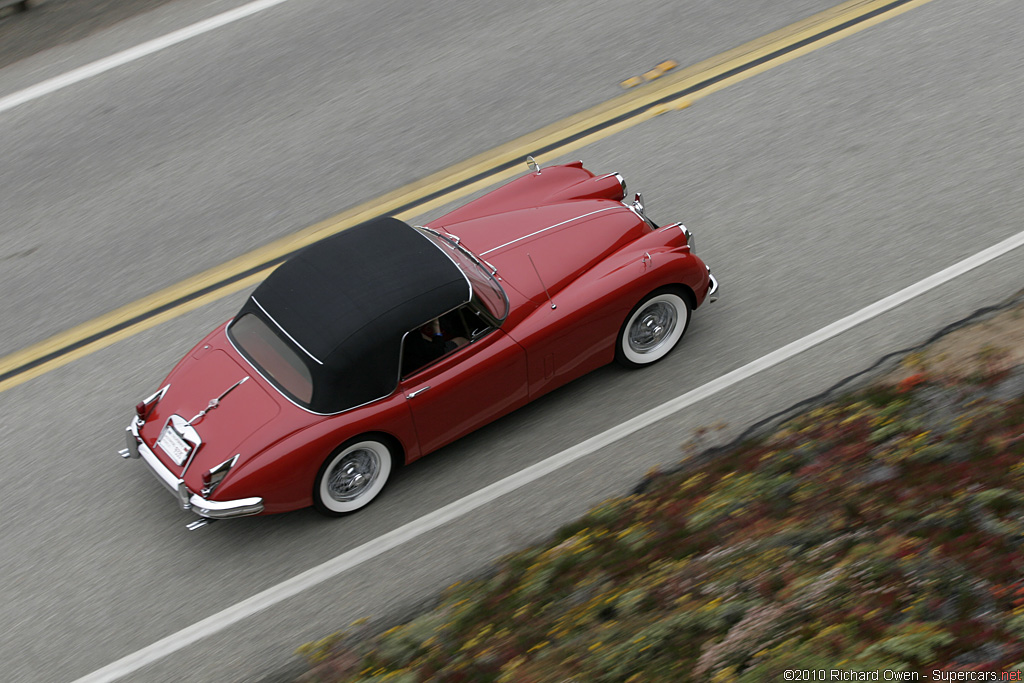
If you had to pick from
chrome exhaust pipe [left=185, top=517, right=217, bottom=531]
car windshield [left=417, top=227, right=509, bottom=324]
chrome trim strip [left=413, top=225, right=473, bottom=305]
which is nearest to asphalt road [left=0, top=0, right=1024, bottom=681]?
chrome exhaust pipe [left=185, top=517, right=217, bottom=531]

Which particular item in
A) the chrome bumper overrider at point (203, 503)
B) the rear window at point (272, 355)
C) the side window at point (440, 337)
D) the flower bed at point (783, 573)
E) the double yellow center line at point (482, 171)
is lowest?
the flower bed at point (783, 573)

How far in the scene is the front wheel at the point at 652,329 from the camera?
7.48m

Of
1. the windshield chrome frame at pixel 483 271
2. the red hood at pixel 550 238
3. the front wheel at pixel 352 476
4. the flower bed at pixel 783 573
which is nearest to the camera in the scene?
the flower bed at pixel 783 573

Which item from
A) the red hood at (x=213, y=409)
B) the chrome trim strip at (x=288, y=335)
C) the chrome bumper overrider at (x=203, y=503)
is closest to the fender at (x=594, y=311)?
the chrome trim strip at (x=288, y=335)

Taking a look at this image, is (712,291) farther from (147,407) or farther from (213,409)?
(147,407)

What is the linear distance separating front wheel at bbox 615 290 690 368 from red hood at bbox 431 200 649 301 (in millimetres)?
522

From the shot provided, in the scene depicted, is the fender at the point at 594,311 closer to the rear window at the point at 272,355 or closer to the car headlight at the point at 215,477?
the rear window at the point at 272,355

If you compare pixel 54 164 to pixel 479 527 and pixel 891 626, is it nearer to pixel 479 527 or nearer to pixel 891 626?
pixel 479 527

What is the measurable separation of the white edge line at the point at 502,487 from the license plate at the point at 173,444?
A: 1054mm

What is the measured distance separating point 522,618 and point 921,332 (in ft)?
13.0

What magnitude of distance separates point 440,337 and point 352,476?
1150 mm

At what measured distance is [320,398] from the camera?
256 inches

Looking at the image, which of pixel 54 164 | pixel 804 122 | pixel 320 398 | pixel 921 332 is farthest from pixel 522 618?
pixel 54 164

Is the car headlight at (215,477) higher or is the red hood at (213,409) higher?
the red hood at (213,409)
